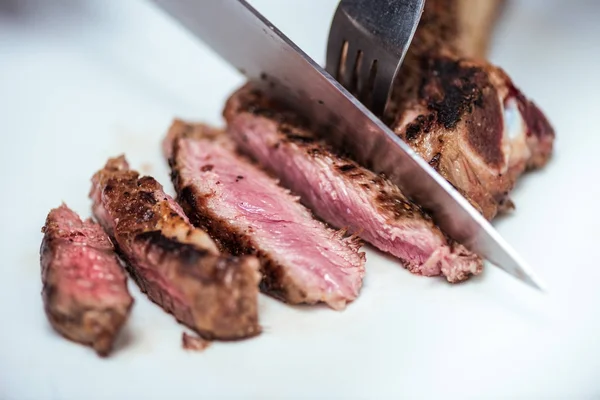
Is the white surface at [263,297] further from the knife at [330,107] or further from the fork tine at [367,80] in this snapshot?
the fork tine at [367,80]

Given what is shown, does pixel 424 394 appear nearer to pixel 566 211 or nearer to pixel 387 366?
pixel 387 366

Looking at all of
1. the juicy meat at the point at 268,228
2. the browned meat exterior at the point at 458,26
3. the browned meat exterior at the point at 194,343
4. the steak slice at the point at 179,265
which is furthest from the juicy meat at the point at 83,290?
the browned meat exterior at the point at 458,26

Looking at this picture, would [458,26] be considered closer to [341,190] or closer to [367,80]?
[367,80]

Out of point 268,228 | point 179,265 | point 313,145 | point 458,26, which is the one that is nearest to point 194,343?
point 179,265

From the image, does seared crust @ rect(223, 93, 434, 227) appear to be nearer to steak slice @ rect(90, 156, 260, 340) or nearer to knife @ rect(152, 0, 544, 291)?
knife @ rect(152, 0, 544, 291)

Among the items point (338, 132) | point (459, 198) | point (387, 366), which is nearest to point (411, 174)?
point (459, 198)
